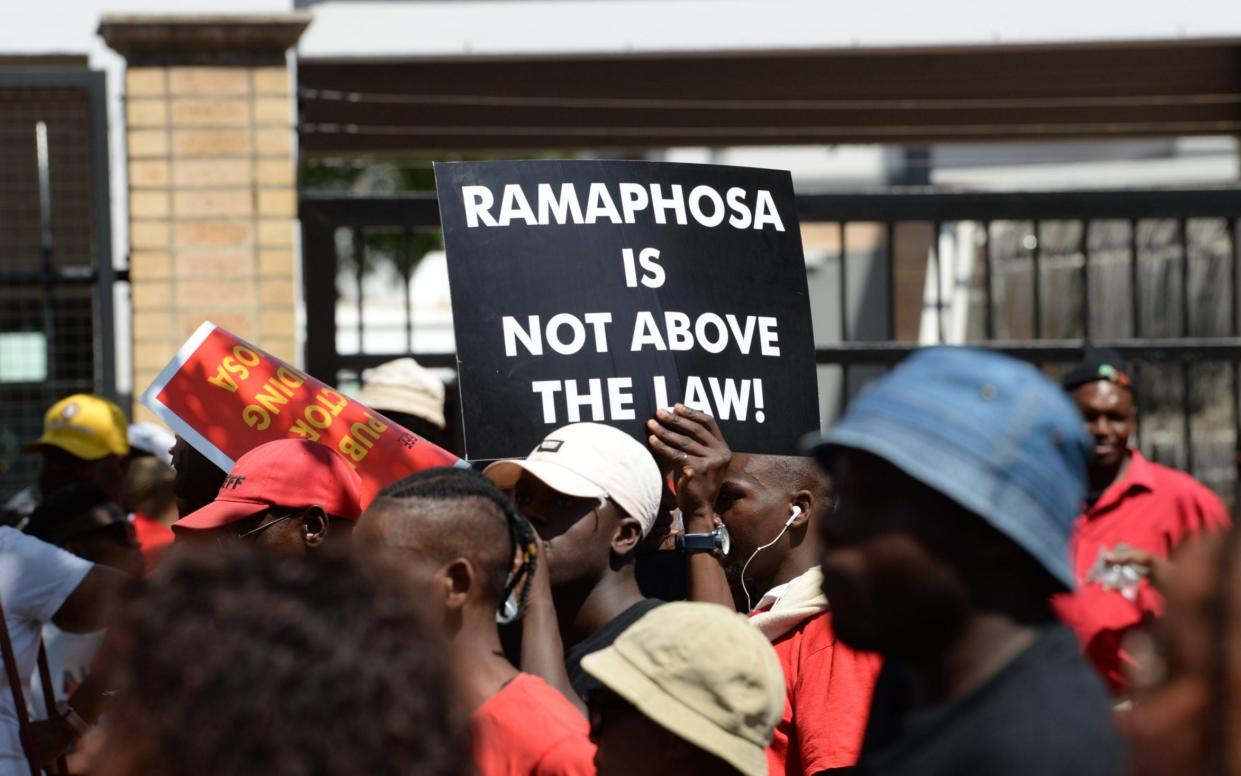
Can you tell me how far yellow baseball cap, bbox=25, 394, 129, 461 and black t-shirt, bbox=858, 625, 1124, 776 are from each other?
5.07 meters

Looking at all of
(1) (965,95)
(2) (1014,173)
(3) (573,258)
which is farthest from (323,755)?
(2) (1014,173)

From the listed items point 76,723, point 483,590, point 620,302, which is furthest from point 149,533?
point 483,590

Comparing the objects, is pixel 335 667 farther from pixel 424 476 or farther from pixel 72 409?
pixel 72 409

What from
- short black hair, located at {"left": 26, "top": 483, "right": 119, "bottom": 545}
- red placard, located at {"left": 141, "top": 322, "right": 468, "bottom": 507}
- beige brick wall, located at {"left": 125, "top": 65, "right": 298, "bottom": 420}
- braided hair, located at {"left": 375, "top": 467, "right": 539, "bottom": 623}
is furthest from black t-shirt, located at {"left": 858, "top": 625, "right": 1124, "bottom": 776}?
beige brick wall, located at {"left": 125, "top": 65, "right": 298, "bottom": 420}

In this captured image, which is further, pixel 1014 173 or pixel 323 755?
pixel 1014 173

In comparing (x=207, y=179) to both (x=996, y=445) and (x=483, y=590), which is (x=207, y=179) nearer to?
(x=483, y=590)

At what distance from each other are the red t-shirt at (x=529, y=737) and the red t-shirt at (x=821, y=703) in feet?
2.43

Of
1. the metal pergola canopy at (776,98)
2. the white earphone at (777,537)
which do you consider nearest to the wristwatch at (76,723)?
the white earphone at (777,537)

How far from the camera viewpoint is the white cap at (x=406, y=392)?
20.5 feet

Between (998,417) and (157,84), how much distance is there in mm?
5853

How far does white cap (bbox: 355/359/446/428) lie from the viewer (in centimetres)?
625

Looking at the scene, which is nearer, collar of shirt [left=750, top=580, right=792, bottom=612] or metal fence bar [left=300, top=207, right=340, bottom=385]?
collar of shirt [left=750, top=580, right=792, bottom=612]

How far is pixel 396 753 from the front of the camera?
5.20ft

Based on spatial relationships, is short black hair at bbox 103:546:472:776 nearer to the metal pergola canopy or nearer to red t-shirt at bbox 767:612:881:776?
red t-shirt at bbox 767:612:881:776
